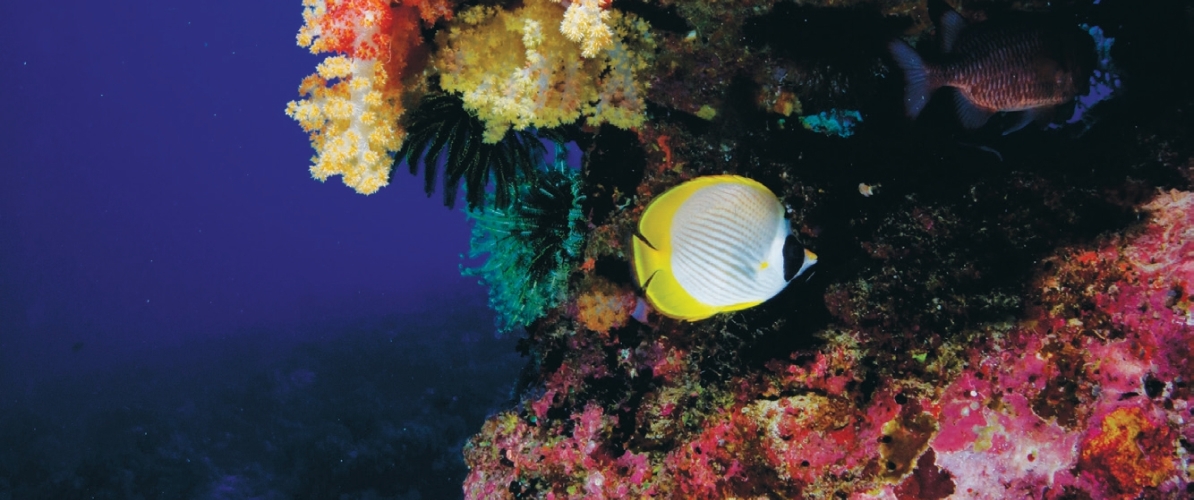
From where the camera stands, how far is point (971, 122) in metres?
2.27

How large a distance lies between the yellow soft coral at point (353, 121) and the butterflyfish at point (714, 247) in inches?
69.3

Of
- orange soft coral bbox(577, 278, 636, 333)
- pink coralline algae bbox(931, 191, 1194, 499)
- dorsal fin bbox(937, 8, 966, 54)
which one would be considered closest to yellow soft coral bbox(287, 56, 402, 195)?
orange soft coral bbox(577, 278, 636, 333)

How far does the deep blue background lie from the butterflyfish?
30.6 meters

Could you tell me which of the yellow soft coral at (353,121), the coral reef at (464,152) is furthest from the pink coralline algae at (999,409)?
the yellow soft coral at (353,121)

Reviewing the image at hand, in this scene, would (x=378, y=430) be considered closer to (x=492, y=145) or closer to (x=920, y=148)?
(x=492, y=145)

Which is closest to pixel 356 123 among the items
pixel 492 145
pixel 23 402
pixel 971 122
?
pixel 492 145

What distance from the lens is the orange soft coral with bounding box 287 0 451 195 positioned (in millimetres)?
2676

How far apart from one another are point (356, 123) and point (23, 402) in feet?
119

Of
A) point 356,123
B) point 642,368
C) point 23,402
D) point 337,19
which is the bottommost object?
point 642,368

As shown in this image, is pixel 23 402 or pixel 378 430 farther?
pixel 23 402

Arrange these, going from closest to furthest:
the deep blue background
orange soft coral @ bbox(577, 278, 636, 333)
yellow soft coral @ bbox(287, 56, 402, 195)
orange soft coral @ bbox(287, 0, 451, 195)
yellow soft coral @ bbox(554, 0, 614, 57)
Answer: yellow soft coral @ bbox(554, 0, 614, 57) → orange soft coral @ bbox(287, 0, 451, 195) → yellow soft coral @ bbox(287, 56, 402, 195) → orange soft coral @ bbox(577, 278, 636, 333) → the deep blue background

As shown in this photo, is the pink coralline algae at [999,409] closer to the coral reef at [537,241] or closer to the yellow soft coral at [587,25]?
the coral reef at [537,241]

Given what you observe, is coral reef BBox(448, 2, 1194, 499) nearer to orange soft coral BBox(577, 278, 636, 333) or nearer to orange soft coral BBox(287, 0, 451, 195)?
orange soft coral BBox(577, 278, 636, 333)

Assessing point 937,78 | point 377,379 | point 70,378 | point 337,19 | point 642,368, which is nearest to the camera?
point 937,78
